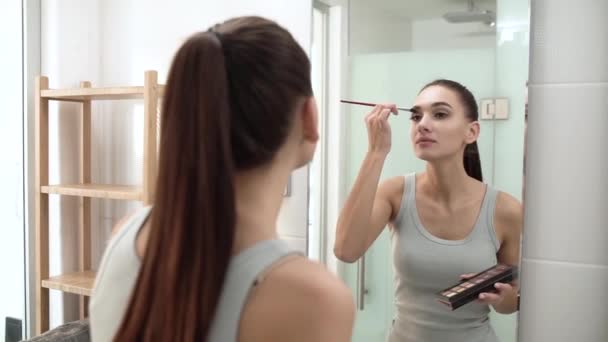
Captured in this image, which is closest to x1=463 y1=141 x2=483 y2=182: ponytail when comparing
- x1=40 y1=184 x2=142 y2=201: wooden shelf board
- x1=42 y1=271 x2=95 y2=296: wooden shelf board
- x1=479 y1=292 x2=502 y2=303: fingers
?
x1=479 y1=292 x2=502 y2=303: fingers

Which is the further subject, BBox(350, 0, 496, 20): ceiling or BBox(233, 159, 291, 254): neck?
BBox(350, 0, 496, 20): ceiling

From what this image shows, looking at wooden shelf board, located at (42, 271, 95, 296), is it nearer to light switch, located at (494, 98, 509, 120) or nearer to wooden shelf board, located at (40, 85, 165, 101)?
wooden shelf board, located at (40, 85, 165, 101)

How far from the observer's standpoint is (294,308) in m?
0.49

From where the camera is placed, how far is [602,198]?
105 centimetres

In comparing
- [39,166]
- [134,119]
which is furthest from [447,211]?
[39,166]

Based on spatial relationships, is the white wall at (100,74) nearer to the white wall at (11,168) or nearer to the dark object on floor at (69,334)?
the white wall at (11,168)

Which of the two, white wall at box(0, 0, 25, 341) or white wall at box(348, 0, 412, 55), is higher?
white wall at box(348, 0, 412, 55)

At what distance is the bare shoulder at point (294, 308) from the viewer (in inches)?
19.5

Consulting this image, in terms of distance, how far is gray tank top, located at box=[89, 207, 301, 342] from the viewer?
511 millimetres

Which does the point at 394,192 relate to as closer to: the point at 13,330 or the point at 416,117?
the point at 416,117

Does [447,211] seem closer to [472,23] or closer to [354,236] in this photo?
[354,236]

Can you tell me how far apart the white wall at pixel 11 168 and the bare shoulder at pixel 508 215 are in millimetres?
1372

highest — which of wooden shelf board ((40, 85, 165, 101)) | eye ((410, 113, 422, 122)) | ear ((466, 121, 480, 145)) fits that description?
wooden shelf board ((40, 85, 165, 101))

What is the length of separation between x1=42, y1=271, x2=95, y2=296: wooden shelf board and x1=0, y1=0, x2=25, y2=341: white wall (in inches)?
7.1
